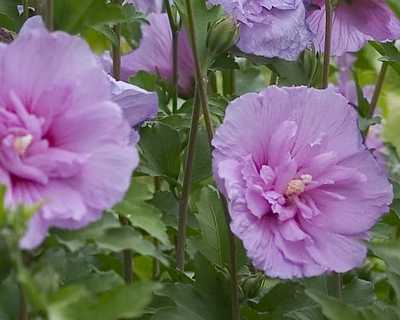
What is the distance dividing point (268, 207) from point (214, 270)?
0.38ft

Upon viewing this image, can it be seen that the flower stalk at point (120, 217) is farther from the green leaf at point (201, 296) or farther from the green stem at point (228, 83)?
the green stem at point (228, 83)

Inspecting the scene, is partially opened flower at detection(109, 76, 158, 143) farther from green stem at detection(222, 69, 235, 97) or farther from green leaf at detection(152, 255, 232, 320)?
green stem at detection(222, 69, 235, 97)

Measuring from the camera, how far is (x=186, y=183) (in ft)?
3.40

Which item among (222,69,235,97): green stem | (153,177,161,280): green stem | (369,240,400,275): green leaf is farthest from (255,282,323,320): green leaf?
(222,69,235,97): green stem

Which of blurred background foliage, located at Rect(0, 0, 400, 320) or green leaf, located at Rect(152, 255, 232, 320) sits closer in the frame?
blurred background foliage, located at Rect(0, 0, 400, 320)

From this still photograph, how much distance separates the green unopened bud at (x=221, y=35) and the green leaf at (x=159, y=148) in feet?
0.38

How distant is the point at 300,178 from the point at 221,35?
19 cm

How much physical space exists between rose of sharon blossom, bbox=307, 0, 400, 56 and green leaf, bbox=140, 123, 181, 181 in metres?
0.23

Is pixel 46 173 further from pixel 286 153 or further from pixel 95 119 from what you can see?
pixel 286 153

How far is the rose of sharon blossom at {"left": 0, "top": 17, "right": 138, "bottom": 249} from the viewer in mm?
751

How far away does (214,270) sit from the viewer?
3.34 feet

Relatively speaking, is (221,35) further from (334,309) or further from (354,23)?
(334,309)

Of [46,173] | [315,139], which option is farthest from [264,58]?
[46,173]

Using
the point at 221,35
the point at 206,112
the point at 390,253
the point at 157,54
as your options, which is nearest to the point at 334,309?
the point at 390,253
